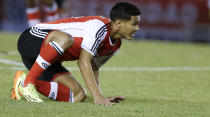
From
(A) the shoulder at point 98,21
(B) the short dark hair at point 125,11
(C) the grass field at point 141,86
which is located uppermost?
(B) the short dark hair at point 125,11

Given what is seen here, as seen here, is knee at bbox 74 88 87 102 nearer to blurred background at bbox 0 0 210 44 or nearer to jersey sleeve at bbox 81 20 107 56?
jersey sleeve at bbox 81 20 107 56

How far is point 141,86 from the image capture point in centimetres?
694

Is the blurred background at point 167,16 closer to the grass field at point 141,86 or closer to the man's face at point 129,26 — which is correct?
the grass field at point 141,86

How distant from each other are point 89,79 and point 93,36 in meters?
0.40

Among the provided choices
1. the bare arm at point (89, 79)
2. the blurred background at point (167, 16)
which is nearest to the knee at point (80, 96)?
the bare arm at point (89, 79)

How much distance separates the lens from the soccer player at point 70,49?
5.06 meters

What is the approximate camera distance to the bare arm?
497 cm

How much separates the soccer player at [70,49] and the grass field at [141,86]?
0.49ft

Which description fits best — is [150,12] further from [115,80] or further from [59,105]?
[59,105]

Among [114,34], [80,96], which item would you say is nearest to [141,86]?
[80,96]

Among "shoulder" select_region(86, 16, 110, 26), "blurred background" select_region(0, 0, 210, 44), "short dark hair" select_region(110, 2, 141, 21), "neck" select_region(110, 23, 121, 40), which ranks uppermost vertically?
"short dark hair" select_region(110, 2, 141, 21)

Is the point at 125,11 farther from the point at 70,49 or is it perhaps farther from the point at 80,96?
the point at 80,96

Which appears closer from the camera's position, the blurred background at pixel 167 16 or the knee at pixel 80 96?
the knee at pixel 80 96

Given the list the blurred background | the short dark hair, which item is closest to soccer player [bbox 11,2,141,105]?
the short dark hair
